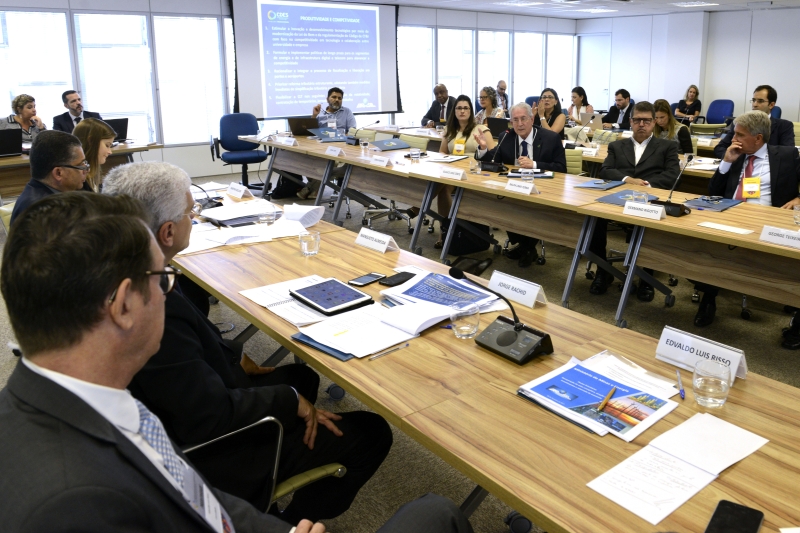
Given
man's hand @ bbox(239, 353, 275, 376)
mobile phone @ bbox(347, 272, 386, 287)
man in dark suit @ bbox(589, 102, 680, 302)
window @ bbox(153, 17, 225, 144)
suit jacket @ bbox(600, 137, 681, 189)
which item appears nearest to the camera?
man's hand @ bbox(239, 353, 275, 376)

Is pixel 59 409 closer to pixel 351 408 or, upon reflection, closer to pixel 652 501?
pixel 652 501

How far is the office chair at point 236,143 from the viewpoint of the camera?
7.82 meters

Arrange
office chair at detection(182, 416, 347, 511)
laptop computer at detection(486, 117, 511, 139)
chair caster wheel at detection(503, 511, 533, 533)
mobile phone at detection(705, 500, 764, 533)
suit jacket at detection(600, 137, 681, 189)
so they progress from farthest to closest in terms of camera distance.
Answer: laptop computer at detection(486, 117, 511, 139), suit jacket at detection(600, 137, 681, 189), chair caster wheel at detection(503, 511, 533, 533), office chair at detection(182, 416, 347, 511), mobile phone at detection(705, 500, 764, 533)

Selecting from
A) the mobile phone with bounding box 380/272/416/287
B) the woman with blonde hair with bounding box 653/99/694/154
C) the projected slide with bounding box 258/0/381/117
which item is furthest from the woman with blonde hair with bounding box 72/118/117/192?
the projected slide with bounding box 258/0/381/117

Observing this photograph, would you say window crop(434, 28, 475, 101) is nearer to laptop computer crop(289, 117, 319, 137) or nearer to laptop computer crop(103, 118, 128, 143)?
laptop computer crop(289, 117, 319, 137)

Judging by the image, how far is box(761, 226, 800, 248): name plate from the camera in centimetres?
288

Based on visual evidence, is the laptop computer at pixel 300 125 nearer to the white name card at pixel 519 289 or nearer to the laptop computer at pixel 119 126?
the laptop computer at pixel 119 126

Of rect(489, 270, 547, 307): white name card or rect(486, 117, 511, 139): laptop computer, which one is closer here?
rect(489, 270, 547, 307): white name card

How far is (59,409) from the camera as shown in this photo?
0.85 meters

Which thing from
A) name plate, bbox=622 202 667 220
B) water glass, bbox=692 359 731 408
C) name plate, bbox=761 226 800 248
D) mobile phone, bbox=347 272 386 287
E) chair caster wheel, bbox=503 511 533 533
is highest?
name plate, bbox=622 202 667 220

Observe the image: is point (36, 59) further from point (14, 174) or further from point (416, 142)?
point (416, 142)

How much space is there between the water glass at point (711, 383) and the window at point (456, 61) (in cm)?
1126

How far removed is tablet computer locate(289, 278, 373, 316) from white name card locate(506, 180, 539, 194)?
2.08 meters

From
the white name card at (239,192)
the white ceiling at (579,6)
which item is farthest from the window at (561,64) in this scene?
the white name card at (239,192)
